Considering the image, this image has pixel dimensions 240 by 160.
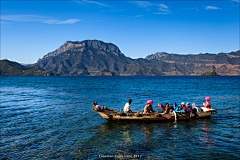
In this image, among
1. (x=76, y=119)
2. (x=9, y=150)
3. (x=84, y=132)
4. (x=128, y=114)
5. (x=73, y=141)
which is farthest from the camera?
(x=76, y=119)

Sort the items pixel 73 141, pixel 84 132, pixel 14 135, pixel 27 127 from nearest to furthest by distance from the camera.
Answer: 1. pixel 73 141
2. pixel 14 135
3. pixel 84 132
4. pixel 27 127

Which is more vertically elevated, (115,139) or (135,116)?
(135,116)

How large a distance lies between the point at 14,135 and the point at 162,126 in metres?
14.4

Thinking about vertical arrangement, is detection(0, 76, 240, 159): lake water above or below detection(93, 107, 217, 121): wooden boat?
below

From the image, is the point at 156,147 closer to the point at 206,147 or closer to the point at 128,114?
the point at 206,147

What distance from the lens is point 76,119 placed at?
2311 cm

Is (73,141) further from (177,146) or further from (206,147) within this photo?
(206,147)

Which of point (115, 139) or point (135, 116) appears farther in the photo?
point (135, 116)

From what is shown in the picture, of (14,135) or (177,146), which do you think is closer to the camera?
(177,146)

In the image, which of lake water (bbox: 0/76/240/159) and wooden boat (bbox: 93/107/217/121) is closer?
lake water (bbox: 0/76/240/159)

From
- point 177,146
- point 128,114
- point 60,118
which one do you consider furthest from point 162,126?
point 60,118

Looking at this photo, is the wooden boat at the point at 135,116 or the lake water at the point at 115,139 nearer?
the lake water at the point at 115,139

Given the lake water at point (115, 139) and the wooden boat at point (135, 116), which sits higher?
the wooden boat at point (135, 116)

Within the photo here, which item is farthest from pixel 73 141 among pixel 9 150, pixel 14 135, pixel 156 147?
pixel 156 147
